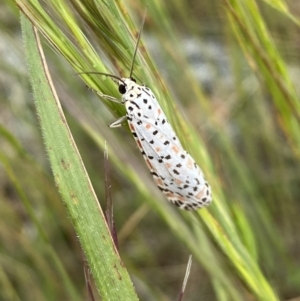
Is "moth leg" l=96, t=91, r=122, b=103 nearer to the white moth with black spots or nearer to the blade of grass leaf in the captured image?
the white moth with black spots

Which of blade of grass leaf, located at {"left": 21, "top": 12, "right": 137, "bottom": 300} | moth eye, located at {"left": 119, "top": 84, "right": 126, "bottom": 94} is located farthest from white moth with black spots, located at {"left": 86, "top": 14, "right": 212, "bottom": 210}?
blade of grass leaf, located at {"left": 21, "top": 12, "right": 137, "bottom": 300}

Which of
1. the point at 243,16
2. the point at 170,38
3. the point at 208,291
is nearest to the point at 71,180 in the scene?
the point at 243,16

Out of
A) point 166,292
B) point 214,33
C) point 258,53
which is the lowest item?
point 166,292

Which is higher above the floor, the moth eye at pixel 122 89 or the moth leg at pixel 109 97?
the moth eye at pixel 122 89

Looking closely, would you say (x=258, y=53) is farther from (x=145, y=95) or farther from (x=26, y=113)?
(x=26, y=113)

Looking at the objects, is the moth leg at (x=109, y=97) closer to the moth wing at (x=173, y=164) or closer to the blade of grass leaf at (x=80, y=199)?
the moth wing at (x=173, y=164)

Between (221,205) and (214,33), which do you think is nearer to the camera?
(221,205)

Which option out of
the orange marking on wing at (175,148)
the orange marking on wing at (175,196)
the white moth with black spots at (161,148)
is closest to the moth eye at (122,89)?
the white moth with black spots at (161,148)
